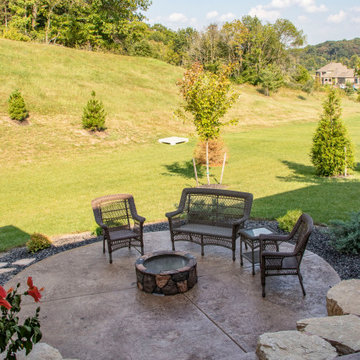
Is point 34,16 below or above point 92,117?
above

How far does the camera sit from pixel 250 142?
24.3m

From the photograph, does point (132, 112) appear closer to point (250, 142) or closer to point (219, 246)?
point (250, 142)

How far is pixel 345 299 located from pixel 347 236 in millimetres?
2518

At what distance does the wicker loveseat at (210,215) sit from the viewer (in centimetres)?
628

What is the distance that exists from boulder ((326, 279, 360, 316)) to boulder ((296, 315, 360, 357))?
30cm

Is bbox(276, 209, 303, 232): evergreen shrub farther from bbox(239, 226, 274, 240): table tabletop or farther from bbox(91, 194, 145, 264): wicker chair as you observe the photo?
bbox(91, 194, 145, 264): wicker chair

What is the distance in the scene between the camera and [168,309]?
4625 mm

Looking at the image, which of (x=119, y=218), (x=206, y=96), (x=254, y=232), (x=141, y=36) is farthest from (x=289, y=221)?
(x=141, y=36)

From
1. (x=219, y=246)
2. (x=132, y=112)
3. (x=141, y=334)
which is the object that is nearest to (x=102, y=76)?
(x=132, y=112)

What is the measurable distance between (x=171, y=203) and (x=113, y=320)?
21.8ft

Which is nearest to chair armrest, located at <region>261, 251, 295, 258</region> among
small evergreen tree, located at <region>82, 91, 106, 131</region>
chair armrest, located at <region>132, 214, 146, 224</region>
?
chair armrest, located at <region>132, 214, 146, 224</region>

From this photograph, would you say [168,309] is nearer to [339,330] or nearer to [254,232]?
[254,232]

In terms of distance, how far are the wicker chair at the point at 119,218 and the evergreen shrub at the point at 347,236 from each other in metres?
3.34

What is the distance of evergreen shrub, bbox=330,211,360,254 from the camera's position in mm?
6109
